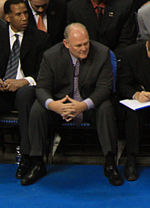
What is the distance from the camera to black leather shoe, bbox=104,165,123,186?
9.59 feet

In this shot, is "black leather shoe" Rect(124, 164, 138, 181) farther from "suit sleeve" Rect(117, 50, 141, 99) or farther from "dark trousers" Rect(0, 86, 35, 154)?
"dark trousers" Rect(0, 86, 35, 154)

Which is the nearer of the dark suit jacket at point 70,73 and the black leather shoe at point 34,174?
the black leather shoe at point 34,174

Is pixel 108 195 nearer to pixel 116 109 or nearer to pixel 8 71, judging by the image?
pixel 116 109

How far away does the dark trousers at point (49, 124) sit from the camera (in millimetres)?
2994

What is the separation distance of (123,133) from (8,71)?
1090 mm

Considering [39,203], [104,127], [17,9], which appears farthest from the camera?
[17,9]

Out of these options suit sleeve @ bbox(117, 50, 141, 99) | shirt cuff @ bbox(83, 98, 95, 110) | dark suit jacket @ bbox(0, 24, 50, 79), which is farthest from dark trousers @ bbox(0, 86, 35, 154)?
suit sleeve @ bbox(117, 50, 141, 99)

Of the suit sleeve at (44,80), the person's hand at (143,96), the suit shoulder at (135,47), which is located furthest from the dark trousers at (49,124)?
the suit shoulder at (135,47)

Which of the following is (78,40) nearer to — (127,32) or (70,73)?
(70,73)

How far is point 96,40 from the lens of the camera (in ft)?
11.8

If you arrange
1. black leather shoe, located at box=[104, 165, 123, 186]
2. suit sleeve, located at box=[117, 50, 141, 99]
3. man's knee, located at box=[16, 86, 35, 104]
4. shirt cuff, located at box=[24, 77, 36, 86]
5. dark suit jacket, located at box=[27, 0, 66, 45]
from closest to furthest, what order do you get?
black leather shoe, located at box=[104, 165, 123, 186], man's knee, located at box=[16, 86, 35, 104], suit sleeve, located at box=[117, 50, 141, 99], shirt cuff, located at box=[24, 77, 36, 86], dark suit jacket, located at box=[27, 0, 66, 45]

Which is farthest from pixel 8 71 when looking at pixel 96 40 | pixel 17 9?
pixel 96 40

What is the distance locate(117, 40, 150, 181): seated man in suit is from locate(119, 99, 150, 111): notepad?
4cm

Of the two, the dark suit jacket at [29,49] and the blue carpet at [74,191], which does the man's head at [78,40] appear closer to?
the dark suit jacket at [29,49]
